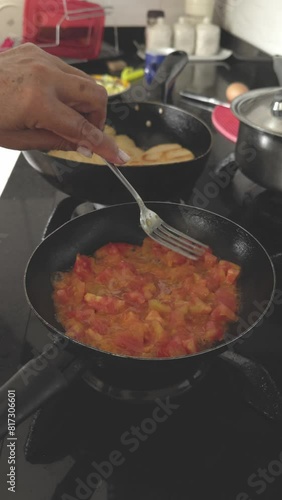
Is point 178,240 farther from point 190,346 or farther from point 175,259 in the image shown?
point 190,346

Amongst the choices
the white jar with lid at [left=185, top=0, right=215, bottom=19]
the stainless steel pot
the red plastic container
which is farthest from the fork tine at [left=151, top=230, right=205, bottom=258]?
the white jar with lid at [left=185, top=0, right=215, bottom=19]

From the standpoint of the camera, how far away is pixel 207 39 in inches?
74.1

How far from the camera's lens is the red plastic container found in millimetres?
1798

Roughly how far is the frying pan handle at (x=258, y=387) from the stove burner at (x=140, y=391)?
65 mm

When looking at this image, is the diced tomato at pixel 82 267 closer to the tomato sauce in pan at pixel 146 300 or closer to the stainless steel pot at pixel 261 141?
the tomato sauce in pan at pixel 146 300

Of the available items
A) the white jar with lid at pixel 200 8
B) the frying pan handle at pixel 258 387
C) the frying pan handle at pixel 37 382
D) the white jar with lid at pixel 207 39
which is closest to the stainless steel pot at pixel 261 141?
the frying pan handle at pixel 258 387

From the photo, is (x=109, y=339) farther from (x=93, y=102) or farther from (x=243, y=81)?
(x=243, y=81)

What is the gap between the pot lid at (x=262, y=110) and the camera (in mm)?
866

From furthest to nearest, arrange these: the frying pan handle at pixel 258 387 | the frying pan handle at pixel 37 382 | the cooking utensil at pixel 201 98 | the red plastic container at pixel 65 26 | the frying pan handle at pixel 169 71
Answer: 1. the red plastic container at pixel 65 26
2. the cooking utensil at pixel 201 98
3. the frying pan handle at pixel 169 71
4. the frying pan handle at pixel 258 387
5. the frying pan handle at pixel 37 382

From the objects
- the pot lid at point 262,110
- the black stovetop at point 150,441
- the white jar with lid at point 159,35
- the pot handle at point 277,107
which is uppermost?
the pot handle at point 277,107

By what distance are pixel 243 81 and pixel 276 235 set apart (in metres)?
0.96

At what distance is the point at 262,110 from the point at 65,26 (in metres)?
1.17

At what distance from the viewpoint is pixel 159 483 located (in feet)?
1.83

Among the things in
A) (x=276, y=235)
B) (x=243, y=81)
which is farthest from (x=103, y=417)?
(x=243, y=81)
